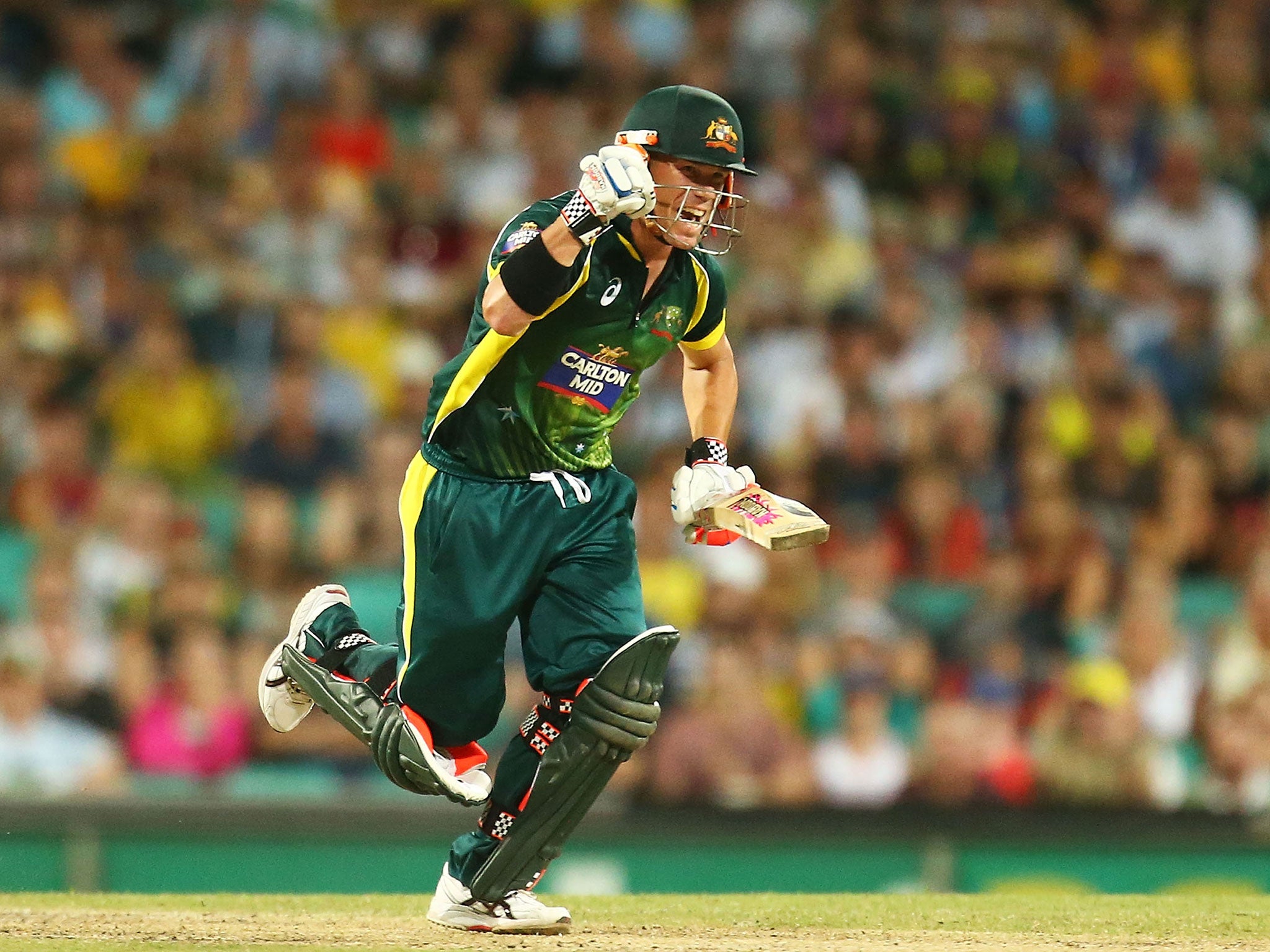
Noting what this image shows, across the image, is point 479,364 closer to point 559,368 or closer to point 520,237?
point 559,368

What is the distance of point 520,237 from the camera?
5203 mm

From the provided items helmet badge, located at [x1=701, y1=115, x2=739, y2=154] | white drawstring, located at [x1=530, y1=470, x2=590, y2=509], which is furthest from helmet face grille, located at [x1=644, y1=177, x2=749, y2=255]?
white drawstring, located at [x1=530, y1=470, x2=590, y2=509]

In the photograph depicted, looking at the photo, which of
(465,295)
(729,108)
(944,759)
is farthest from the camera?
(465,295)

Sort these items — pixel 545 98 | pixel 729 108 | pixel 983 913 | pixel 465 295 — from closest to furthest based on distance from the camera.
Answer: pixel 729 108
pixel 983 913
pixel 465 295
pixel 545 98

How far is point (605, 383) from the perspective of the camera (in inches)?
216

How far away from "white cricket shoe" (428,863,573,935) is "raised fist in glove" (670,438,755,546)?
1.18 meters

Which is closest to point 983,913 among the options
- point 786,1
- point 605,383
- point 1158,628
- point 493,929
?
point 493,929

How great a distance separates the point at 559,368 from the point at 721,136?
80cm

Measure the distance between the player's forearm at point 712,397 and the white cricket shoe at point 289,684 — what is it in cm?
131

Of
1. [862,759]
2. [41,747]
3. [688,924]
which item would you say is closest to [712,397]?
[688,924]

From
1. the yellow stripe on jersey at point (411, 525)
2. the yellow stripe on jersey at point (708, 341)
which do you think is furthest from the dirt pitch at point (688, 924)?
the yellow stripe on jersey at point (708, 341)

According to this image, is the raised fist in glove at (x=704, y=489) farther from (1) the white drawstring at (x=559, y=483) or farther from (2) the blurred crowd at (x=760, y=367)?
(2) the blurred crowd at (x=760, y=367)

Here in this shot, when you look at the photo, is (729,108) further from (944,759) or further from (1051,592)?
(1051,592)

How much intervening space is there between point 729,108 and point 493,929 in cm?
251
